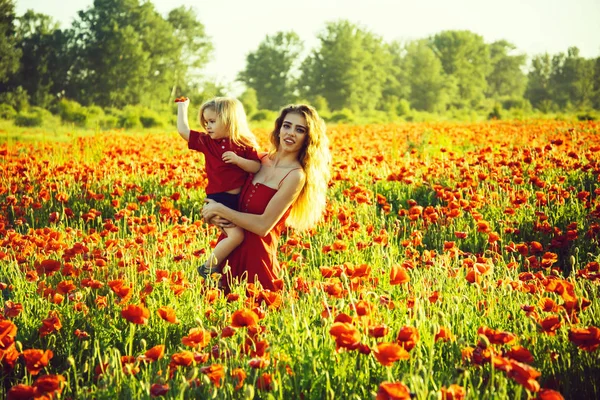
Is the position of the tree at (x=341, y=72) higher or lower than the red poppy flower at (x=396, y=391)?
higher

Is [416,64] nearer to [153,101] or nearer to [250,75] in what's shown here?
[250,75]

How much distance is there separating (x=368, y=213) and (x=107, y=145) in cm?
619

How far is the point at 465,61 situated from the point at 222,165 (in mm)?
78968

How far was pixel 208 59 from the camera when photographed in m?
57.0

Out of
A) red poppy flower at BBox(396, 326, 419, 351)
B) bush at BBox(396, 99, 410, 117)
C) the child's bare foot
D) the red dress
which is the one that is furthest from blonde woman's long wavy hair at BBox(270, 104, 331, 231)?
bush at BBox(396, 99, 410, 117)

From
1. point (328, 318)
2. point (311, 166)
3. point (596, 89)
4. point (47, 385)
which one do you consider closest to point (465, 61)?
point (596, 89)

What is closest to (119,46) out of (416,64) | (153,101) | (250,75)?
(153,101)

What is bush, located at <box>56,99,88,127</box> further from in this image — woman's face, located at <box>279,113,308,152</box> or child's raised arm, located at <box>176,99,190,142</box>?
woman's face, located at <box>279,113,308,152</box>

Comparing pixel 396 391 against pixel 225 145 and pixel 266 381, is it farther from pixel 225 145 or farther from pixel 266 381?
pixel 225 145

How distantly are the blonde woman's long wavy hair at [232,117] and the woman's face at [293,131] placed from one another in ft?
1.44

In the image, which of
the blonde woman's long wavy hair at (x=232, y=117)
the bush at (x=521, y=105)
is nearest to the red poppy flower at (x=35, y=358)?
the blonde woman's long wavy hair at (x=232, y=117)

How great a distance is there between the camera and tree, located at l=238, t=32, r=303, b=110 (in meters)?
62.0

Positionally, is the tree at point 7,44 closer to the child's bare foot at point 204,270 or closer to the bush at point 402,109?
the bush at point 402,109

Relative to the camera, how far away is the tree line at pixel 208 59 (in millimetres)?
45938
